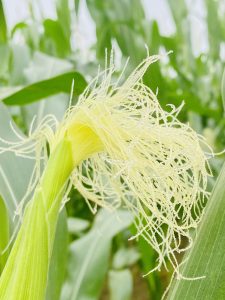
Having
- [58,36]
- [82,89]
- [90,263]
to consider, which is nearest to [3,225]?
[82,89]

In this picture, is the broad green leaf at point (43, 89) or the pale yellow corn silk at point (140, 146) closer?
the pale yellow corn silk at point (140, 146)

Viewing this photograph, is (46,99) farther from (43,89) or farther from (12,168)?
(12,168)

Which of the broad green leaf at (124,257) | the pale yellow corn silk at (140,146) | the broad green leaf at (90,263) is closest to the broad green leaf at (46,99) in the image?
the broad green leaf at (90,263)

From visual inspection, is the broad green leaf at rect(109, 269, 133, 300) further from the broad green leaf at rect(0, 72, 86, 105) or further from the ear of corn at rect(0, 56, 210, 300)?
the ear of corn at rect(0, 56, 210, 300)

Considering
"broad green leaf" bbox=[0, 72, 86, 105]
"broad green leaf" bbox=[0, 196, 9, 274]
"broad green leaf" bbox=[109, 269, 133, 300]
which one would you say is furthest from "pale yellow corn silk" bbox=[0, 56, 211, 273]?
"broad green leaf" bbox=[109, 269, 133, 300]

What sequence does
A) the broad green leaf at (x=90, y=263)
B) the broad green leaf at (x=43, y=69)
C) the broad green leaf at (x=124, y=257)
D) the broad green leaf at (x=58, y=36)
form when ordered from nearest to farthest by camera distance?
the broad green leaf at (x=90, y=263), the broad green leaf at (x=43, y=69), the broad green leaf at (x=58, y=36), the broad green leaf at (x=124, y=257)

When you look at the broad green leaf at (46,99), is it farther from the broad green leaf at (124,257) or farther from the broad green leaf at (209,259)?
the broad green leaf at (124,257)

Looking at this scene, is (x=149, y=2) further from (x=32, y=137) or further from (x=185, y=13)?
(x=32, y=137)

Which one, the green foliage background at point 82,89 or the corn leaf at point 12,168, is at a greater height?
the corn leaf at point 12,168

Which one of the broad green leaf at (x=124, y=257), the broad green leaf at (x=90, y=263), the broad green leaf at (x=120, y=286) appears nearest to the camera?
the broad green leaf at (x=90, y=263)

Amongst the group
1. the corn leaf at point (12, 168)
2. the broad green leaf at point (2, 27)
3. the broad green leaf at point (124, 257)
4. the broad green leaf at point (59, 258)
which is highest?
the broad green leaf at point (2, 27)
